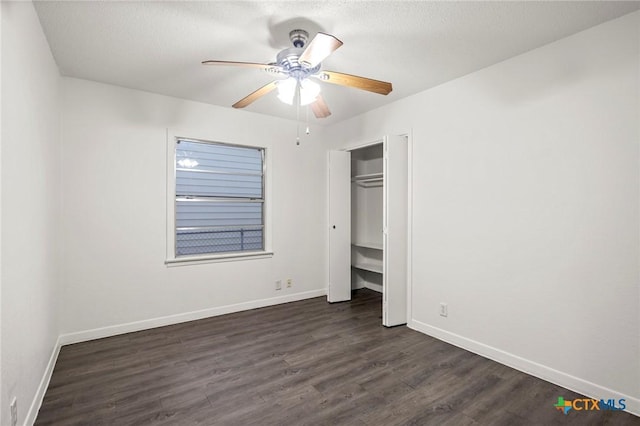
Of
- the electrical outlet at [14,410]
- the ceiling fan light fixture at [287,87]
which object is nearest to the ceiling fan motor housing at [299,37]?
the ceiling fan light fixture at [287,87]

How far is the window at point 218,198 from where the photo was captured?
3.70 metres

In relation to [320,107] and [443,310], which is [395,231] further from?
[320,107]

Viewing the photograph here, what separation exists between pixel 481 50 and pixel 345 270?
3.02m

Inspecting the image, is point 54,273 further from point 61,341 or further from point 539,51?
point 539,51

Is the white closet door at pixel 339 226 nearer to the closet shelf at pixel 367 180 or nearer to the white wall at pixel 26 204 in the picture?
the closet shelf at pixel 367 180

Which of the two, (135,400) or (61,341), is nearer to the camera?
(135,400)

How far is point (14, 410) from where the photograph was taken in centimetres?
154

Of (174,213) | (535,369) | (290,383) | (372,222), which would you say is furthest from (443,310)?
A: (174,213)

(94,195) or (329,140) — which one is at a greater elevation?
(329,140)

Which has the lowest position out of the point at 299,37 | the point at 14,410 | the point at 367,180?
the point at 14,410

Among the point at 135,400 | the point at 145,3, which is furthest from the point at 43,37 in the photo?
the point at 135,400

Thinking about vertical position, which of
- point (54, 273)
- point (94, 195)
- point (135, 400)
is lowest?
point (135, 400)

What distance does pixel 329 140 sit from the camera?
15.4ft

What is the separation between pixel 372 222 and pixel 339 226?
0.87 meters
